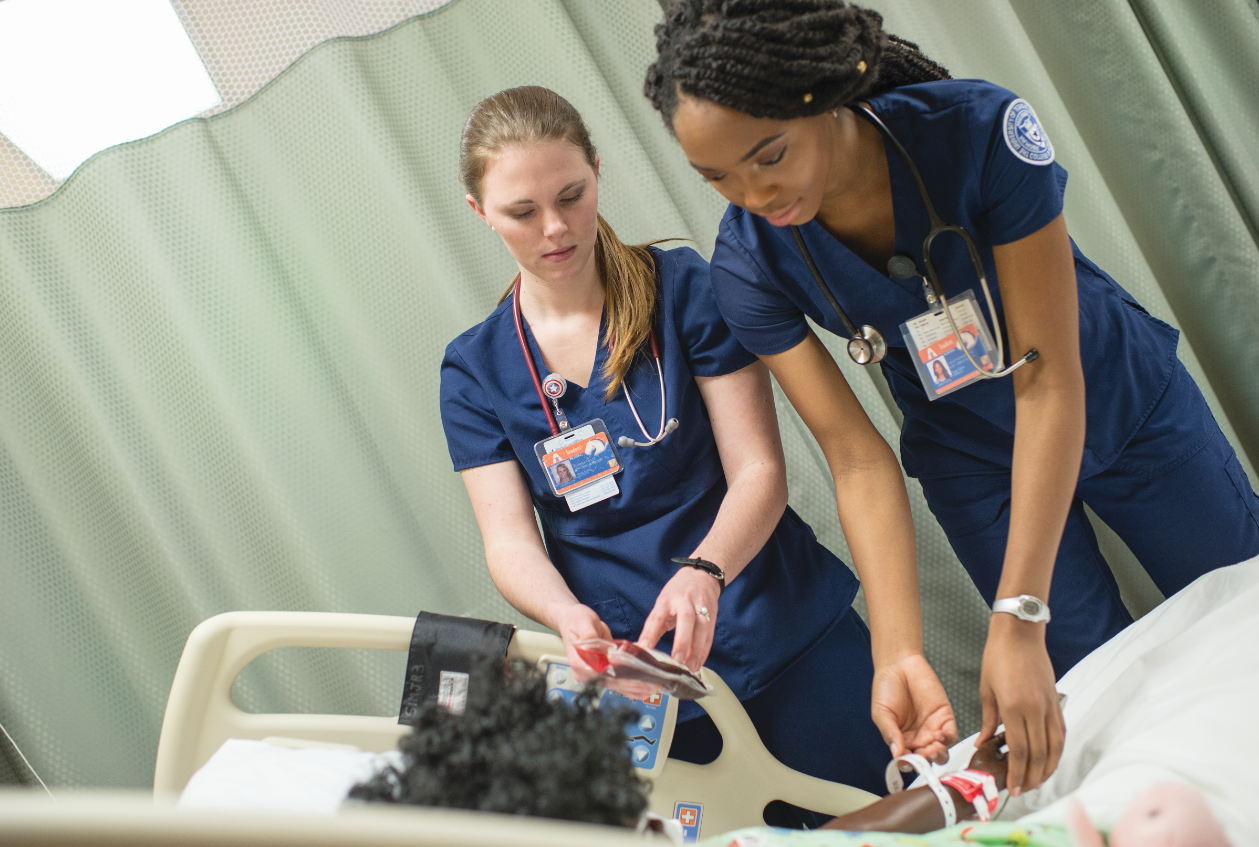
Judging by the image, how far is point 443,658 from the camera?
1.37 meters

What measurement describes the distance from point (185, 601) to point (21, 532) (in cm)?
36

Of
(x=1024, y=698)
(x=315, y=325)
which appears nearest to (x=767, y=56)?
(x=1024, y=698)

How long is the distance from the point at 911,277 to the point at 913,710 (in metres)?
0.64

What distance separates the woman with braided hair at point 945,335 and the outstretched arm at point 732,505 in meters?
0.12

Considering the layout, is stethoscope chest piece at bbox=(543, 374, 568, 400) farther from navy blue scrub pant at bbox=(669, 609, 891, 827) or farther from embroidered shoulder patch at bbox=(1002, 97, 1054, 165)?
embroidered shoulder patch at bbox=(1002, 97, 1054, 165)

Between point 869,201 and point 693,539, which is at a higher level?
point 869,201

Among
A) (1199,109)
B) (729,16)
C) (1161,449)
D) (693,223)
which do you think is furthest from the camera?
(693,223)

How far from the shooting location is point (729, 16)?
3.44 feet

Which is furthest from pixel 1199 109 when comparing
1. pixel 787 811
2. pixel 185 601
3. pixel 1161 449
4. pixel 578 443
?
pixel 185 601

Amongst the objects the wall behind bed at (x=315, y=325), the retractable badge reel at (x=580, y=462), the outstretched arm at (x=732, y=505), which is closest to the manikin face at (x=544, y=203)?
the retractable badge reel at (x=580, y=462)

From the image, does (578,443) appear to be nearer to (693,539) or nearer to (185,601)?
(693,539)

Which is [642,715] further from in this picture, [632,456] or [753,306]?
[753,306]

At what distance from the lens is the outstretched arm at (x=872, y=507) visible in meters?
1.29

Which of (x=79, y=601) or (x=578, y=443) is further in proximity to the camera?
(x=79, y=601)
